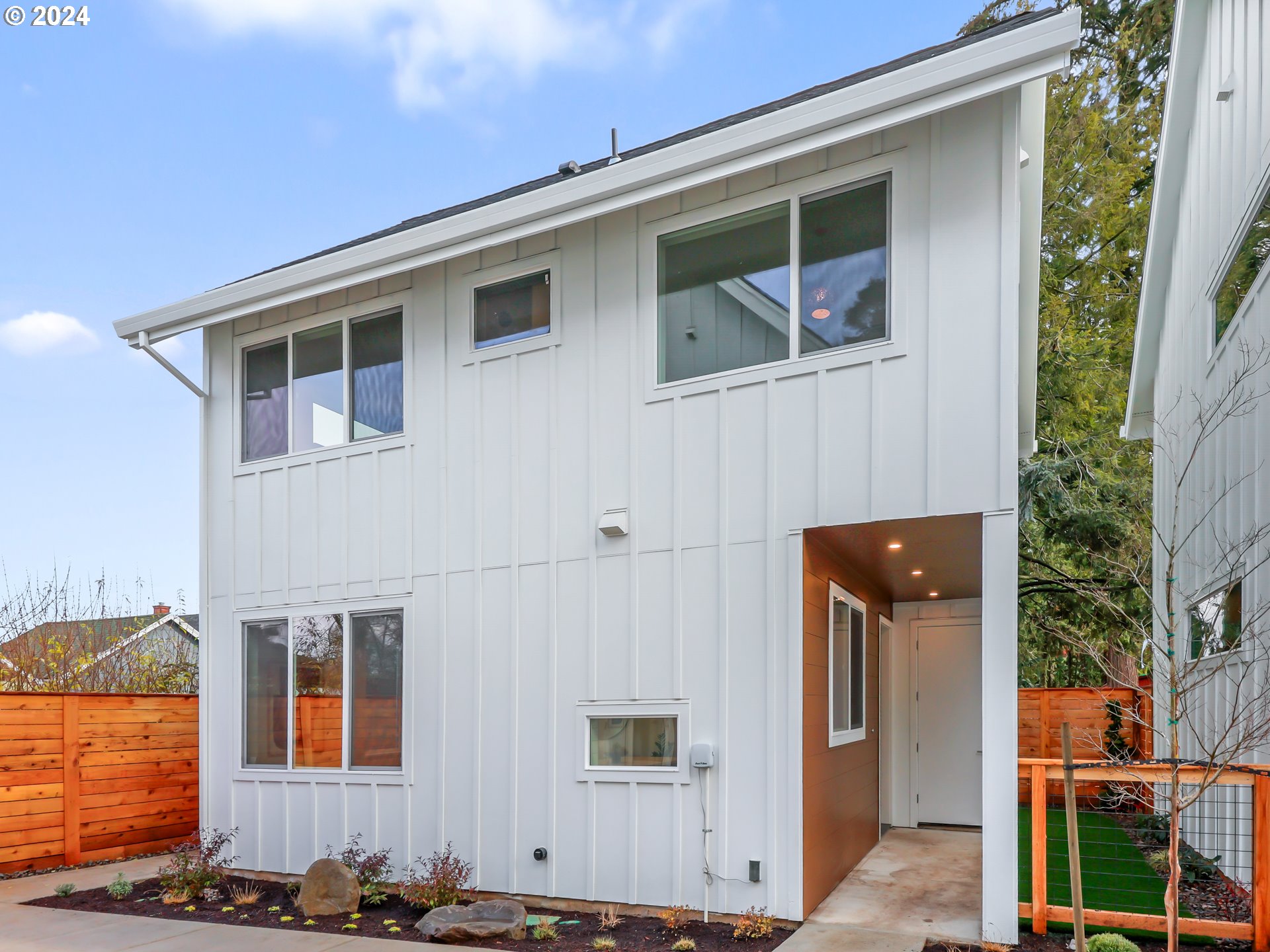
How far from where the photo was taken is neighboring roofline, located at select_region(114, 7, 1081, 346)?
4957 mm

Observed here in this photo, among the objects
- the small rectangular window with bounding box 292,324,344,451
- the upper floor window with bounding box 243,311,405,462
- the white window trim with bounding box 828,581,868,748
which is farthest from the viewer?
the small rectangular window with bounding box 292,324,344,451

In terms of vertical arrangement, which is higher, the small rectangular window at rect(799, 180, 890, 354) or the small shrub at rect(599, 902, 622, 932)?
the small rectangular window at rect(799, 180, 890, 354)

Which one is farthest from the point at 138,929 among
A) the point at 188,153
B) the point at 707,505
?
the point at 188,153

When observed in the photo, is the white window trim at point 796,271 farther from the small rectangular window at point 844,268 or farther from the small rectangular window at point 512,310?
the small rectangular window at point 512,310

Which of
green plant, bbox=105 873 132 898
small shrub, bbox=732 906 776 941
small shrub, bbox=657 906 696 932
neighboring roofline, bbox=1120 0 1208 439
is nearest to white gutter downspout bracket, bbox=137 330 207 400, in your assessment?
green plant, bbox=105 873 132 898

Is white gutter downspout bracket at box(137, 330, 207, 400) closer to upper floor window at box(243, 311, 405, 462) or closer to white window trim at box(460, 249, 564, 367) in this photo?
upper floor window at box(243, 311, 405, 462)

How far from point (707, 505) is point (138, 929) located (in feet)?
14.3

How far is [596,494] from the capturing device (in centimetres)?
636

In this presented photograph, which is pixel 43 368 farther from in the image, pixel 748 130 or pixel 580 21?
pixel 748 130

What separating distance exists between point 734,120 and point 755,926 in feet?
17.4

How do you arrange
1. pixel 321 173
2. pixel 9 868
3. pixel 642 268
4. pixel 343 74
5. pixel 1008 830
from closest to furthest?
pixel 1008 830 < pixel 642 268 < pixel 9 868 < pixel 343 74 < pixel 321 173

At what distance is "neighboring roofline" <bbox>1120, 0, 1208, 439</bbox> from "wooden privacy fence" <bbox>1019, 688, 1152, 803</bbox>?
3.53 m

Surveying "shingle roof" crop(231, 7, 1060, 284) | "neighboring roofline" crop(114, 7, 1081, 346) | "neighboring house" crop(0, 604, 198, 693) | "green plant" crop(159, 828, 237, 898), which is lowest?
"green plant" crop(159, 828, 237, 898)

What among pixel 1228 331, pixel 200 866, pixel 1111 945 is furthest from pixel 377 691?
pixel 1228 331
